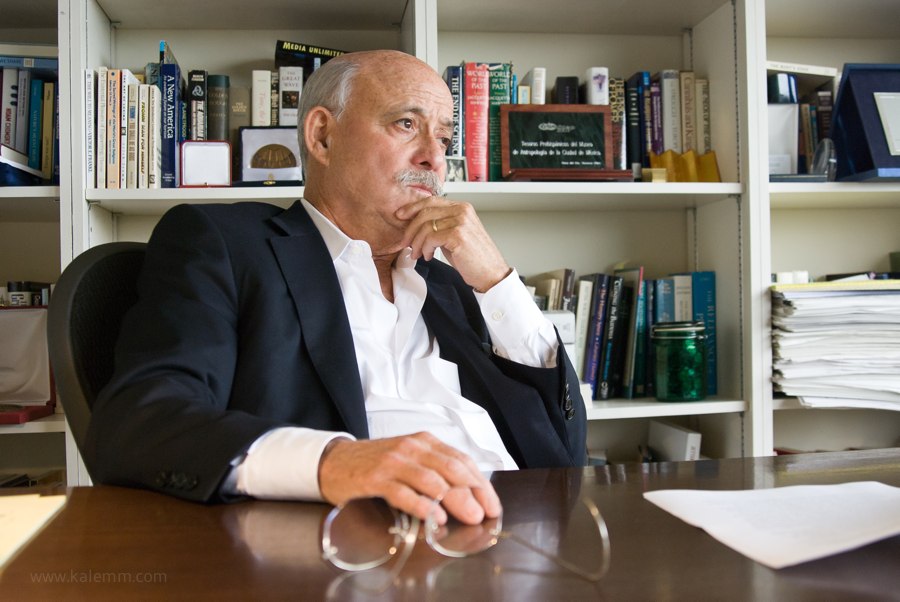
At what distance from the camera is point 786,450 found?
231 cm

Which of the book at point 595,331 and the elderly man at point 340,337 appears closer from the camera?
the elderly man at point 340,337

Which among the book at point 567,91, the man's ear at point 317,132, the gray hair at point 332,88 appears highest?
the book at point 567,91

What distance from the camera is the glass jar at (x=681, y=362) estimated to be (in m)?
2.01

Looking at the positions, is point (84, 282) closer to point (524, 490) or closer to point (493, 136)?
point (524, 490)

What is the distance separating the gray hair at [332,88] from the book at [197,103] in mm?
503

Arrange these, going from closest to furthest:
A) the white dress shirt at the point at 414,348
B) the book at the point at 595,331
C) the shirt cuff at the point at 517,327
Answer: the white dress shirt at the point at 414,348, the shirt cuff at the point at 517,327, the book at the point at 595,331

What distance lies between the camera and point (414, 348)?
1432mm

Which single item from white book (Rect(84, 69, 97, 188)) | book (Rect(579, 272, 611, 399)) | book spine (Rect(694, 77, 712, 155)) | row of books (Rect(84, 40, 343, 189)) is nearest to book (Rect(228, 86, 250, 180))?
row of books (Rect(84, 40, 343, 189))

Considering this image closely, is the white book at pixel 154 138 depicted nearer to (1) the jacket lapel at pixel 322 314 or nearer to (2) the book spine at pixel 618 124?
(1) the jacket lapel at pixel 322 314

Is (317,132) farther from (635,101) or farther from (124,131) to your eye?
(635,101)

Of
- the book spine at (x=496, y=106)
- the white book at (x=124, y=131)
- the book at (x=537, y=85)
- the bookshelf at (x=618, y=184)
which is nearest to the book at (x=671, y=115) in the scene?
the bookshelf at (x=618, y=184)

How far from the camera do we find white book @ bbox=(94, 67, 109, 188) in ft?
5.91

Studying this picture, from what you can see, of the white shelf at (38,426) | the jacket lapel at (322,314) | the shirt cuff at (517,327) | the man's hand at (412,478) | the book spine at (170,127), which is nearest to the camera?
the man's hand at (412,478)

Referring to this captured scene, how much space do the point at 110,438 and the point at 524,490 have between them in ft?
1.49
